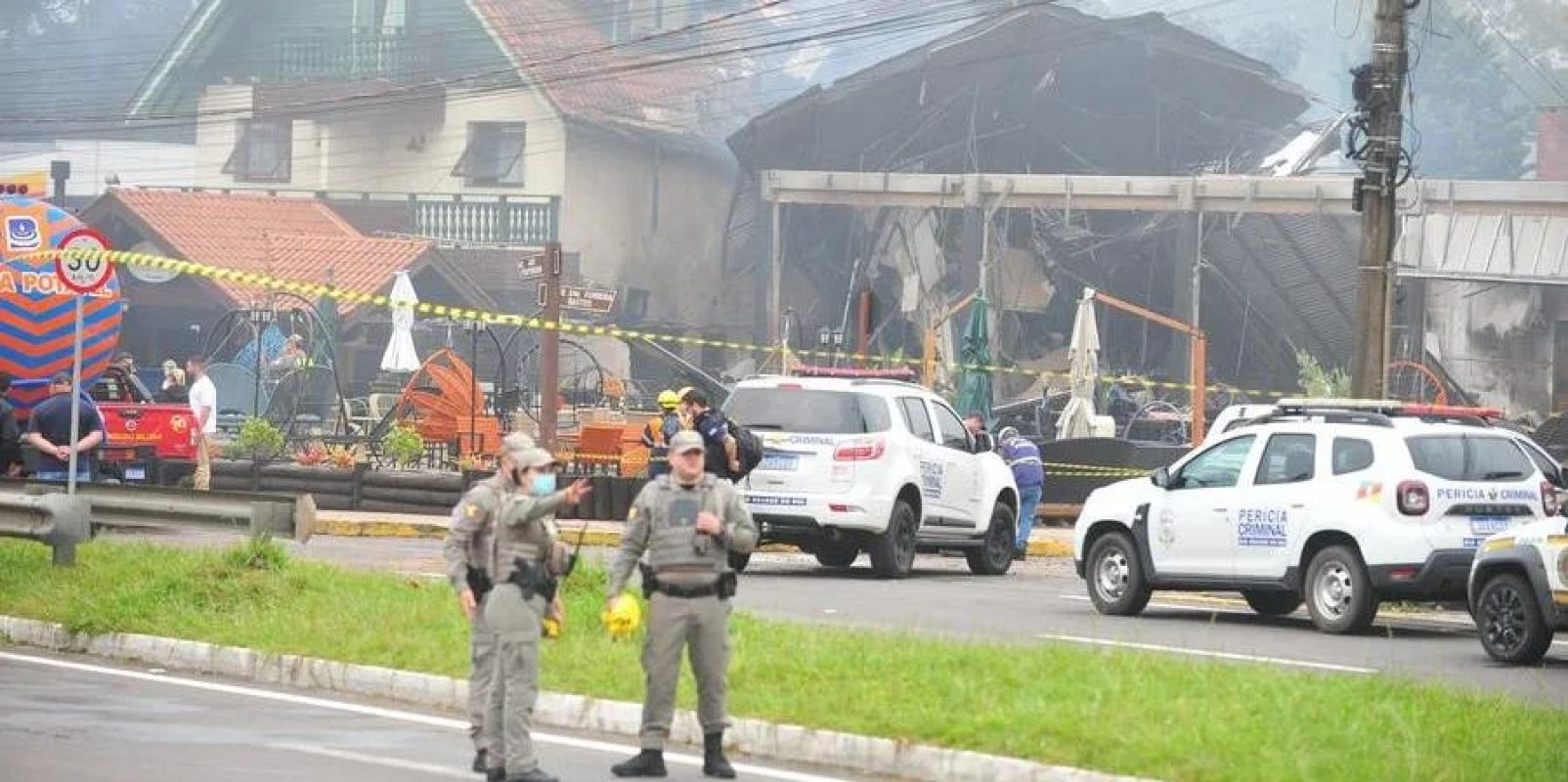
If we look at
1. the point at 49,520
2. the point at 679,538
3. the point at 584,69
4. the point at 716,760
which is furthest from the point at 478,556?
the point at 584,69

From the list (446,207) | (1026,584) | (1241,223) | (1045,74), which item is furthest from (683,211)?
(1026,584)

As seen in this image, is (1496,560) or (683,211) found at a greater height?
(683,211)

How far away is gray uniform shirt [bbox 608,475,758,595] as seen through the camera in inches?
491

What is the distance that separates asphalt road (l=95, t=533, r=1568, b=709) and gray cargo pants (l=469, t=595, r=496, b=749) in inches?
220

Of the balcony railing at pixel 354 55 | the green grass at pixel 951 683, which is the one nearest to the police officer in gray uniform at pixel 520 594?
the green grass at pixel 951 683

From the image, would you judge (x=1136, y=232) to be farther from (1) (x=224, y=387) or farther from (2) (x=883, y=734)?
(2) (x=883, y=734)

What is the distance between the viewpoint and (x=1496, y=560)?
18125mm

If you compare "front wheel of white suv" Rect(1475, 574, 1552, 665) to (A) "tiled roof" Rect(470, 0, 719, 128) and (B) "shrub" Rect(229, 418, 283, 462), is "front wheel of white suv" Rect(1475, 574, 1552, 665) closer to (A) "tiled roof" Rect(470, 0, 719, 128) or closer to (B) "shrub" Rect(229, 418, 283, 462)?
(B) "shrub" Rect(229, 418, 283, 462)

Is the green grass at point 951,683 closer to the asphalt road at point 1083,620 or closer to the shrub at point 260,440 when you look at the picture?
the asphalt road at point 1083,620

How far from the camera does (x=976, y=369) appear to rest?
124ft

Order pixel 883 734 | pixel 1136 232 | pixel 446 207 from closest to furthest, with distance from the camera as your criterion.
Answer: pixel 883 734 → pixel 1136 232 → pixel 446 207

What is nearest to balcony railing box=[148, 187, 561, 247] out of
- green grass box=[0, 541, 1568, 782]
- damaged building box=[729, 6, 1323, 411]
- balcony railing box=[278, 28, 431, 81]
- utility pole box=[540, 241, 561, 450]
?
balcony railing box=[278, 28, 431, 81]

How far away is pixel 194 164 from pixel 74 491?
155ft

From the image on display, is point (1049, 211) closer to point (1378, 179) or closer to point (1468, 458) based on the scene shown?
point (1378, 179)
